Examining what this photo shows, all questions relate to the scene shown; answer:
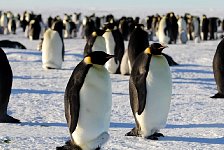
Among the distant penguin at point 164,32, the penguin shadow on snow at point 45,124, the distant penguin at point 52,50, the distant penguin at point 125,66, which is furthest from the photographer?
the distant penguin at point 164,32

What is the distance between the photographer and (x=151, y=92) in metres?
4.73

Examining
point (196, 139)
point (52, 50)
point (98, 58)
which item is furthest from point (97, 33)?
point (98, 58)

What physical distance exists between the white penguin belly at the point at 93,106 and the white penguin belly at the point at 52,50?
7.24 m

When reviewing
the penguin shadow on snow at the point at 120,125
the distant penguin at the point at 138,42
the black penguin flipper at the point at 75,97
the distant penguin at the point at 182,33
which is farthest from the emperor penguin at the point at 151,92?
the distant penguin at the point at 182,33

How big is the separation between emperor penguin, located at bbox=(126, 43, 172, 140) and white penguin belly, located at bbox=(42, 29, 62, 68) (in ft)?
21.5

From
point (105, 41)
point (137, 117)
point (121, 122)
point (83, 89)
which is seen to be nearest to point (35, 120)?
point (121, 122)

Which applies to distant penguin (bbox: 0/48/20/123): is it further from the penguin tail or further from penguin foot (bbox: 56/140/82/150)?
the penguin tail

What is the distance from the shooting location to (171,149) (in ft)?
13.9

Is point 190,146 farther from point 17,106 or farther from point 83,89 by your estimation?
point 17,106

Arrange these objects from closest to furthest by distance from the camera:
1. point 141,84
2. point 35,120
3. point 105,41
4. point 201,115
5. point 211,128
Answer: point 141,84 < point 211,128 < point 35,120 < point 201,115 < point 105,41

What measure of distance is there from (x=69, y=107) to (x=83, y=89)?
19 cm

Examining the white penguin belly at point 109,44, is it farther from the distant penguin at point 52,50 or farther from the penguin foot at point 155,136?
the penguin foot at point 155,136

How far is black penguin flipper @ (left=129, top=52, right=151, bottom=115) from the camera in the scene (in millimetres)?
4688

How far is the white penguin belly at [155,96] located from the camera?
186 inches
